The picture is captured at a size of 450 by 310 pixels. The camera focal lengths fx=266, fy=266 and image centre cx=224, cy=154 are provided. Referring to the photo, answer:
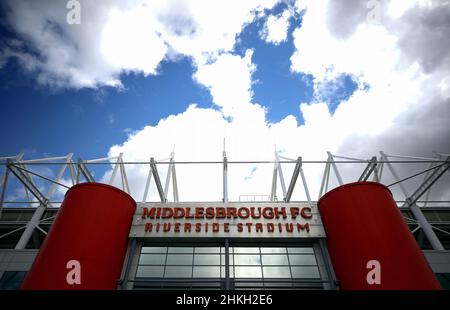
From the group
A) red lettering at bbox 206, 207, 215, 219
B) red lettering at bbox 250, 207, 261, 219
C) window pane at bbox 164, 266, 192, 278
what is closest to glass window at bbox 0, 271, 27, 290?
window pane at bbox 164, 266, 192, 278

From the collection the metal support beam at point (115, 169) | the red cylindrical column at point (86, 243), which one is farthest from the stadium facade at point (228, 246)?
the metal support beam at point (115, 169)

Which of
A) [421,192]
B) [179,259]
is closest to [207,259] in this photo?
[179,259]

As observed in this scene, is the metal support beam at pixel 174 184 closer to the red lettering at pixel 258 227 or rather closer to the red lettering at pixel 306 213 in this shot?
the red lettering at pixel 258 227

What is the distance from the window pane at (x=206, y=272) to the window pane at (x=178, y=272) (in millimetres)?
424

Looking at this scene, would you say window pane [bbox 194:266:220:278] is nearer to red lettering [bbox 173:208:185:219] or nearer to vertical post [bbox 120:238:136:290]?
red lettering [bbox 173:208:185:219]

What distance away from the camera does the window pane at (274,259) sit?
16453 millimetres

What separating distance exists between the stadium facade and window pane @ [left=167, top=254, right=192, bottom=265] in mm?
62

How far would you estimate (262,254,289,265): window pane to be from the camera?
16.5m

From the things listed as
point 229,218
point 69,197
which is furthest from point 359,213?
point 69,197

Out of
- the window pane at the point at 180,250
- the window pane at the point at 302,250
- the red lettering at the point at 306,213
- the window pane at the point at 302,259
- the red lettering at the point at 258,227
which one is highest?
the red lettering at the point at 306,213

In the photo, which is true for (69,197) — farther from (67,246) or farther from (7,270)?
(7,270)

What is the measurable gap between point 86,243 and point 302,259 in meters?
12.4

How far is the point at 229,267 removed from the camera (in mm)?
16062

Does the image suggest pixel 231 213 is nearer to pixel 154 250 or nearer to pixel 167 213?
pixel 167 213
